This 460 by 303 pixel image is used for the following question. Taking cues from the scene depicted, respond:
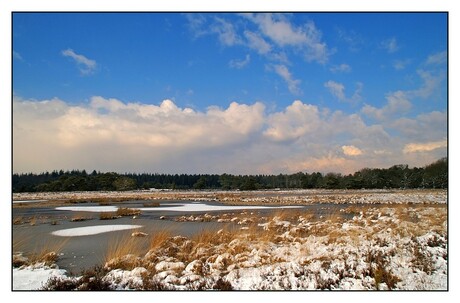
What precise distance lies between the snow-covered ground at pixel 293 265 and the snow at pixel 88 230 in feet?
10.3

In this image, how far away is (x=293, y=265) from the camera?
231 inches

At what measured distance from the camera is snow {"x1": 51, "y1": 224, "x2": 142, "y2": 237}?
368 inches

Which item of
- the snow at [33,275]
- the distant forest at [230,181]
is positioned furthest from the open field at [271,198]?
the snow at [33,275]

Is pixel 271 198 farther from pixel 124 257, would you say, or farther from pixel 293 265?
pixel 124 257

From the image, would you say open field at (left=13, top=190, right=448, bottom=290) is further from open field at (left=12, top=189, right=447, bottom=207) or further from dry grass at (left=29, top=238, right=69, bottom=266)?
open field at (left=12, top=189, right=447, bottom=207)

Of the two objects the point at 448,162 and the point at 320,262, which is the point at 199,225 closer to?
the point at 320,262

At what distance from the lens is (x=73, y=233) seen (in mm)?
9523

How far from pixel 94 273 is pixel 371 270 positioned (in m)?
5.17

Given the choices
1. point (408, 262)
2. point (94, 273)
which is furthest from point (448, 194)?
point (94, 273)

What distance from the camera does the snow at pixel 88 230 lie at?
9.36 m

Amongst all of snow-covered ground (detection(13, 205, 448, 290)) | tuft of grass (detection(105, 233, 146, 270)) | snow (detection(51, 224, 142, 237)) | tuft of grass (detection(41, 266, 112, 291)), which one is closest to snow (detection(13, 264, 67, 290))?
snow-covered ground (detection(13, 205, 448, 290))

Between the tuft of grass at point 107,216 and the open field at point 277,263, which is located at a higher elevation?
the open field at point 277,263

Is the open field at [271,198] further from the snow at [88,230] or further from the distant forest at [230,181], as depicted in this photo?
the snow at [88,230]

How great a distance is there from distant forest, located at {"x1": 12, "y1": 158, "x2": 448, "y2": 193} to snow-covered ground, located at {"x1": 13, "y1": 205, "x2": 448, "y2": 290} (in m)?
1.71
